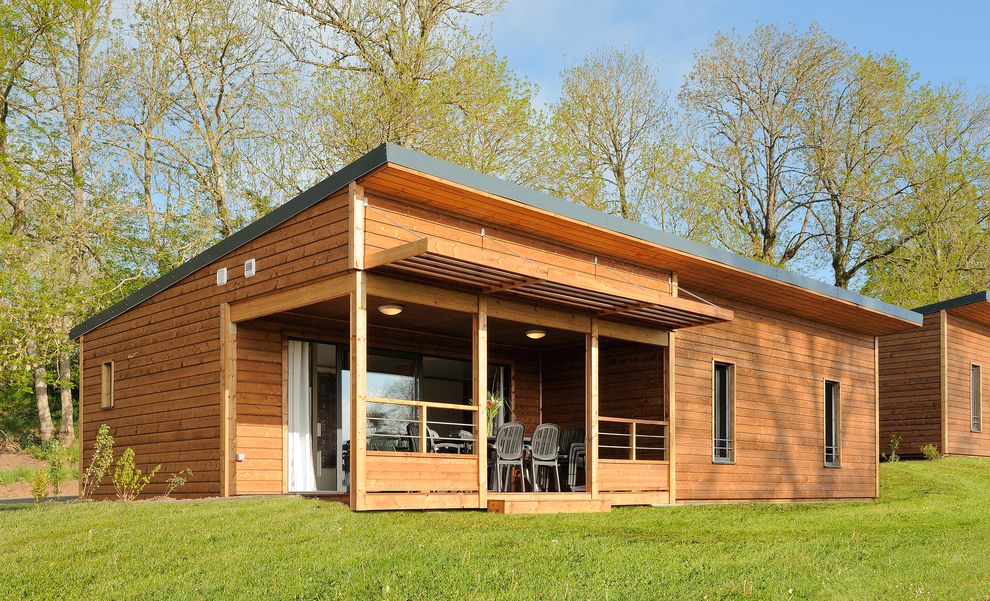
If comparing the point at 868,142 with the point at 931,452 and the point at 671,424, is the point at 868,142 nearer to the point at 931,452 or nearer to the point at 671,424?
the point at 931,452

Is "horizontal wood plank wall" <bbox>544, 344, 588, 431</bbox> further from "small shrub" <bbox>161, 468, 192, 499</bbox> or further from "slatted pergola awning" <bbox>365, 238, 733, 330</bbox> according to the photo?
"small shrub" <bbox>161, 468, 192, 499</bbox>

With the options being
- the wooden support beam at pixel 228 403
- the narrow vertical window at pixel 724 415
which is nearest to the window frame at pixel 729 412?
the narrow vertical window at pixel 724 415

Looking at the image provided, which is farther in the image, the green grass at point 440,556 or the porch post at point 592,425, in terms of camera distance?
the porch post at point 592,425

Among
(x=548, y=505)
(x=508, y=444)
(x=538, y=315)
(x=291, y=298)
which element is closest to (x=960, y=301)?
(x=538, y=315)

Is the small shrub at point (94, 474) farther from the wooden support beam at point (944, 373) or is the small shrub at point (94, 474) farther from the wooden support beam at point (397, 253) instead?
the wooden support beam at point (944, 373)

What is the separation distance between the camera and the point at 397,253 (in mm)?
8758

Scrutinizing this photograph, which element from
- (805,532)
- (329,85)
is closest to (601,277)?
(805,532)

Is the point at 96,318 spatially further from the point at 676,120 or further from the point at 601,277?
the point at 676,120

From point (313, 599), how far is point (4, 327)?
52.5ft

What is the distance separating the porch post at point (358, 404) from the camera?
8805 millimetres

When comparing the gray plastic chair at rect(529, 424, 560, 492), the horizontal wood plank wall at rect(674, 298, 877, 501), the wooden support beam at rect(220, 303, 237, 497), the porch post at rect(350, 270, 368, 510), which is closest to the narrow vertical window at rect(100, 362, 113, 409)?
the wooden support beam at rect(220, 303, 237, 497)

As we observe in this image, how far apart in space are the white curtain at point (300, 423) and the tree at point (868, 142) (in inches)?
786

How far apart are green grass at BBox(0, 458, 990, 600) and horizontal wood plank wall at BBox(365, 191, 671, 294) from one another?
8.95 ft

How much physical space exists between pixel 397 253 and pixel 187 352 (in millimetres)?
4217
